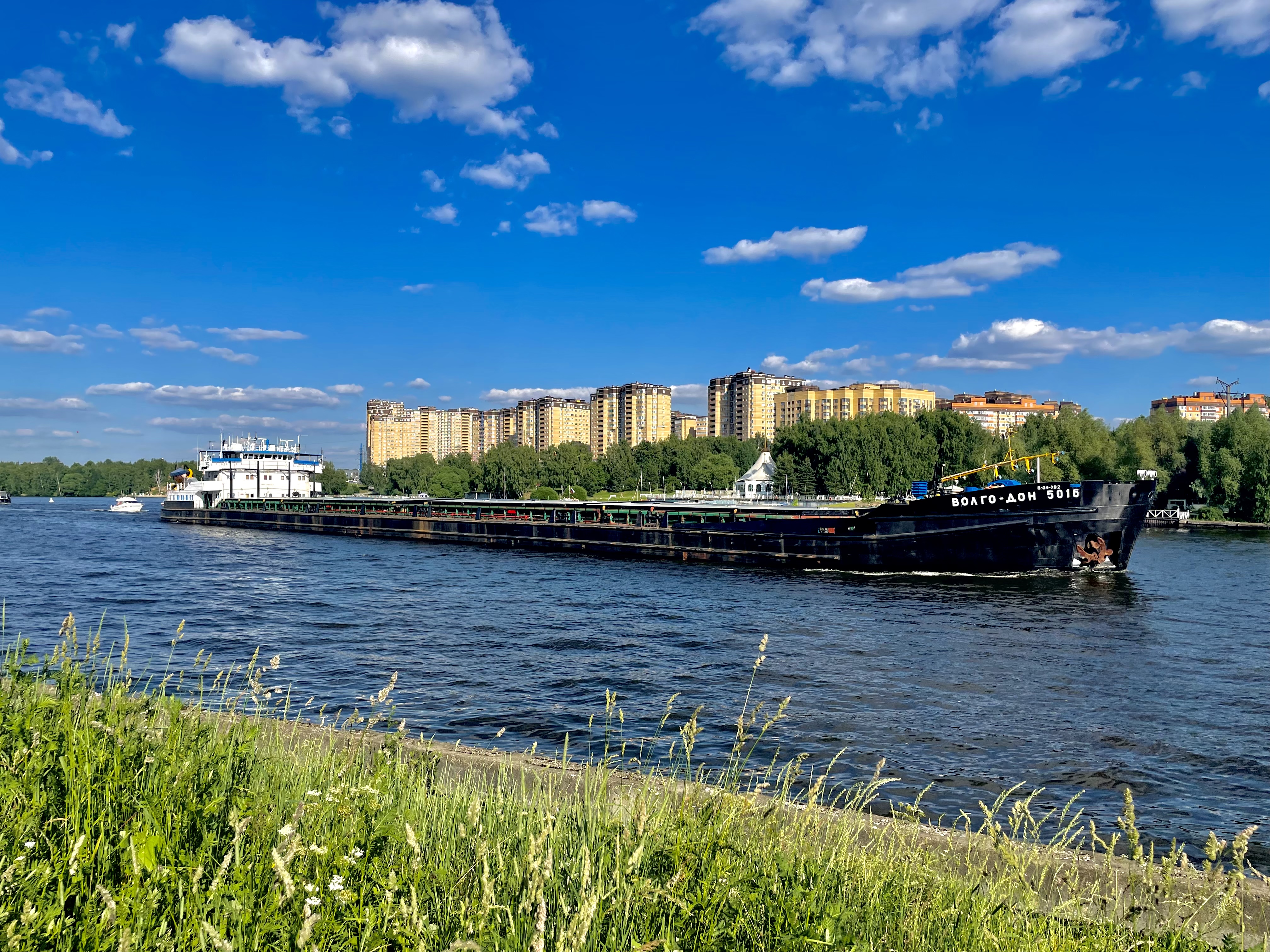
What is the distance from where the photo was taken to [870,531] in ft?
103

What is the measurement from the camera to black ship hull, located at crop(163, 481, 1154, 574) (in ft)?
93.1

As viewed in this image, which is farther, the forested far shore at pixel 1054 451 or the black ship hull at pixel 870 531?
the forested far shore at pixel 1054 451

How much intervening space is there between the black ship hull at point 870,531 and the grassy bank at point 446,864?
2666 cm

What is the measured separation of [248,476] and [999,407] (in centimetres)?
17163

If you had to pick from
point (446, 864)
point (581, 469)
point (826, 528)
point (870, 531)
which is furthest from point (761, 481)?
point (446, 864)

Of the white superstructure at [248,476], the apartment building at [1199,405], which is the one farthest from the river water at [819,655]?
the apartment building at [1199,405]

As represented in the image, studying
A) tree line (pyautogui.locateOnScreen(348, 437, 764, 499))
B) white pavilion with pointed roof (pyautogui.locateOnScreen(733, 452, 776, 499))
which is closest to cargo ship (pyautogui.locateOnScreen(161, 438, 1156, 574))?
white pavilion with pointed roof (pyautogui.locateOnScreen(733, 452, 776, 499))

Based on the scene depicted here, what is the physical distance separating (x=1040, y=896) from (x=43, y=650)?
16724 millimetres

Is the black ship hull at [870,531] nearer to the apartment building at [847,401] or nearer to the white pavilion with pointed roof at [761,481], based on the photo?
the white pavilion with pointed roof at [761,481]

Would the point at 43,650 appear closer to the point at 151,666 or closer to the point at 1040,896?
the point at 151,666

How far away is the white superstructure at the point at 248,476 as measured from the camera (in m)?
72.4

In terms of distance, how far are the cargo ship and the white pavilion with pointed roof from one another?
4645 cm

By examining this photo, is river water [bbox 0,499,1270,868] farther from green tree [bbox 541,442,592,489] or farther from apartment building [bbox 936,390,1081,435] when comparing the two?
apartment building [bbox 936,390,1081,435]

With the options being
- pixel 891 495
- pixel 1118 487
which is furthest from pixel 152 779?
pixel 891 495
